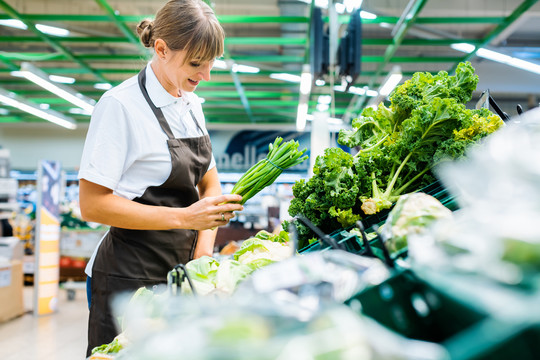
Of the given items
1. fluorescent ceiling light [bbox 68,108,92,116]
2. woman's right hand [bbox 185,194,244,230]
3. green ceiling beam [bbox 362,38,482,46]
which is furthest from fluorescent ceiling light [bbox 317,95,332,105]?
woman's right hand [bbox 185,194,244,230]

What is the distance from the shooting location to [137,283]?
1704 mm

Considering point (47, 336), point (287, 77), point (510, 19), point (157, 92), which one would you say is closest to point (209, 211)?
point (157, 92)

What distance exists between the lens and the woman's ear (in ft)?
5.40

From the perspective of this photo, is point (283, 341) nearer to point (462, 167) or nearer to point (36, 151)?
point (462, 167)

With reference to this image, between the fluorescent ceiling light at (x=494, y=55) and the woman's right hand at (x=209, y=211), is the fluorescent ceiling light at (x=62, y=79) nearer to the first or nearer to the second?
the fluorescent ceiling light at (x=494, y=55)

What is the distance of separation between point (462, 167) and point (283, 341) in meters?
0.33

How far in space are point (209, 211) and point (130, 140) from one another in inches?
15.7

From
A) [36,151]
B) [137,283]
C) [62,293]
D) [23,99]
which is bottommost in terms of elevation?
[62,293]

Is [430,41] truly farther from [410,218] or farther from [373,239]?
[410,218]

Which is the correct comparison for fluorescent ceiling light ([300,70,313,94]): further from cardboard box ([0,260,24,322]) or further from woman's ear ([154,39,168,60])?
woman's ear ([154,39,168,60])

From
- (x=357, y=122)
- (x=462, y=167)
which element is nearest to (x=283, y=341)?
(x=462, y=167)

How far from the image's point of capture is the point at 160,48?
1.67m

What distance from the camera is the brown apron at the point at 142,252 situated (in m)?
1.68

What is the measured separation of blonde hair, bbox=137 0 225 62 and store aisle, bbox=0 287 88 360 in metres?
3.57
